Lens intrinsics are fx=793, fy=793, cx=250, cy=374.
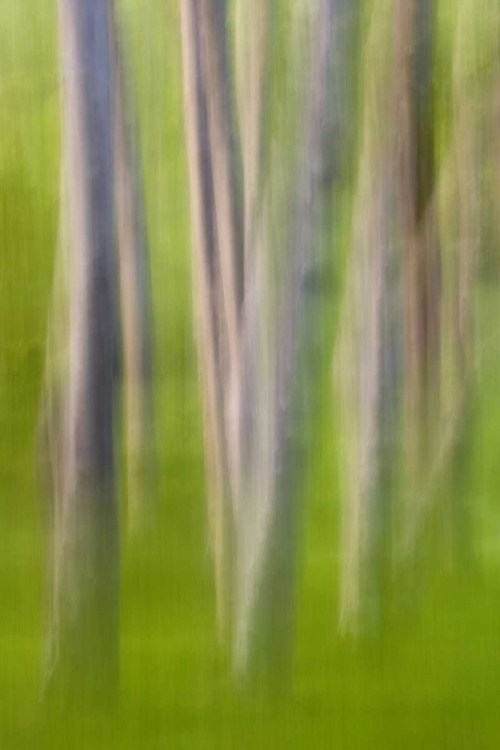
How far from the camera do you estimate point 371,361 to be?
609mm

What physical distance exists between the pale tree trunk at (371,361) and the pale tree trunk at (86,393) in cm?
18

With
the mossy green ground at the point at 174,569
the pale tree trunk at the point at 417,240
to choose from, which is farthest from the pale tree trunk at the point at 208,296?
the pale tree trunk at the point at 417,240

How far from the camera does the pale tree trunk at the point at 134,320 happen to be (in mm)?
590

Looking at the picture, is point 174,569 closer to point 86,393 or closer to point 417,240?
point 86,393

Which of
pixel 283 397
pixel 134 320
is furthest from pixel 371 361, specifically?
pixel 134 320

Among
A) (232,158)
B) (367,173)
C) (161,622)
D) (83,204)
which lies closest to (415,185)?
(367,173)

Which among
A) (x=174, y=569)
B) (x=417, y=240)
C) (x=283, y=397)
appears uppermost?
(x=417, y=240)

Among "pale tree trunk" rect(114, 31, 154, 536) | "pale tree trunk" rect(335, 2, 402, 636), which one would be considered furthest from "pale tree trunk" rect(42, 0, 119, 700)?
"pale tree trunk" rect(335, 2, 402, 636)

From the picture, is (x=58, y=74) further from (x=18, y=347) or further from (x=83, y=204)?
(x=18, y=347)

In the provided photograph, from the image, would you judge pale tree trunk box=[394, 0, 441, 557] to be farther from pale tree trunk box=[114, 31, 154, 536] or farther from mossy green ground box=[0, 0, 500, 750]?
pale tree trunk box=[114, 31, 154, 536]

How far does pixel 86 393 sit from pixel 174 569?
148 millimetres

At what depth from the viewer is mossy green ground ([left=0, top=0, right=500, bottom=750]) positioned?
1.92 feet

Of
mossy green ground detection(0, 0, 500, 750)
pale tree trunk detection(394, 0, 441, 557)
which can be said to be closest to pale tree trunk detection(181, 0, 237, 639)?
mossy green ground detection(0, 0, 500, 750)

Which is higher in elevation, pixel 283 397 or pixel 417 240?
pixel 417 240
